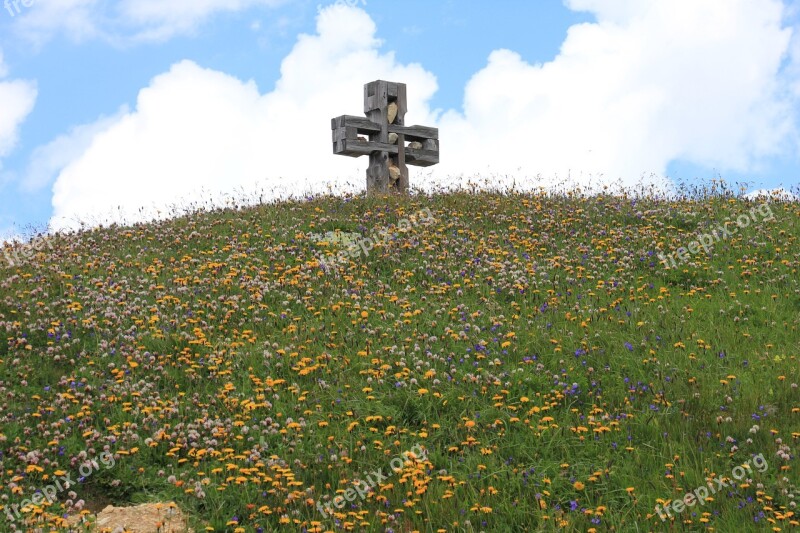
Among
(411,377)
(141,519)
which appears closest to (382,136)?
(411,377)

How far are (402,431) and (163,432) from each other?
8.81ft

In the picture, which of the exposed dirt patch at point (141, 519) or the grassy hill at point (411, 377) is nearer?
the exposed dirt patch at point (141, 519)

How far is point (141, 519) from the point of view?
816 cm

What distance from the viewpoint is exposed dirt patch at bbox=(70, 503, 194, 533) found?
791 centimetres

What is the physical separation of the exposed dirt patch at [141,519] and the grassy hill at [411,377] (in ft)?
0.74

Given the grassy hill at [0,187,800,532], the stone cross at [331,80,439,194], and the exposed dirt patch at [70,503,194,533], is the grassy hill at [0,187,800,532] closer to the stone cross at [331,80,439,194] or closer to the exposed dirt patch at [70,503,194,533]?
the exposed dirt patch at [70,503,194,533]

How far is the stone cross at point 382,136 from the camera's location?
2131 cm

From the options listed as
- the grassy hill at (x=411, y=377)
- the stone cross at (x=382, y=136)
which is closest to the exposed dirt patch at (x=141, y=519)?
the grassy hill at (x=411, y=377)

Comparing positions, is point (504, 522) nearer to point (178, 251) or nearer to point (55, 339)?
point (55, 339)

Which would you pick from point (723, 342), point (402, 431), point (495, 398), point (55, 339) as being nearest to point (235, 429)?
point (402, 431)

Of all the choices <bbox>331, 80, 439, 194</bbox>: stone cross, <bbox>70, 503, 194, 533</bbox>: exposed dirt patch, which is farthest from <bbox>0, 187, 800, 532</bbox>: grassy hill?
Answer: <bbox>331, 80, 439, 194</bbox>: stone cross

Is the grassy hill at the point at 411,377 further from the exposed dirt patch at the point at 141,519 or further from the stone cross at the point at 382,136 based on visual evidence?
the stone cross at the point at 382,136

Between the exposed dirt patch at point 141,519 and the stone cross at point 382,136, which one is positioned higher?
the stone cross at point 382,136

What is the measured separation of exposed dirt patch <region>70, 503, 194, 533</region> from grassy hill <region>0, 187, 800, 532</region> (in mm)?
227
